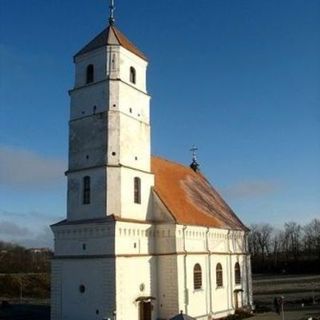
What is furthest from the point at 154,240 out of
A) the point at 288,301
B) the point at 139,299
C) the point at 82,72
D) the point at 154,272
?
the point at 288,301

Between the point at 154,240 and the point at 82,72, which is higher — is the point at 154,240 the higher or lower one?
the lower one

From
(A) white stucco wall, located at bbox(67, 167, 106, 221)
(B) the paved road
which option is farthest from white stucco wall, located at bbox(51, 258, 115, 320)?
(B) the paved road

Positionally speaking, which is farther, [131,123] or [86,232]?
[131,123]

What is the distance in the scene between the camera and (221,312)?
33.1m

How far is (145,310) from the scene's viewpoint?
27906 mm

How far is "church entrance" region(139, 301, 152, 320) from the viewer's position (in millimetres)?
27672

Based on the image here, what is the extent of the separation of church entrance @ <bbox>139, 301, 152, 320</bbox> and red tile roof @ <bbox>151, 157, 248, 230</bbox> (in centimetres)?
503

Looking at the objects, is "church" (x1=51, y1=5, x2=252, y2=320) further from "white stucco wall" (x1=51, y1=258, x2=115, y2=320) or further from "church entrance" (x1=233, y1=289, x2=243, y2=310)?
"church entrance" (x1=233, y1=289, x2=243, y2=310)

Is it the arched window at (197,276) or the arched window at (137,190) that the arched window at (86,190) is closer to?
the arched window at (137,190)

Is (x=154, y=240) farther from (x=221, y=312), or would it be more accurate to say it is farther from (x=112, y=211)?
(x=221, y=312)

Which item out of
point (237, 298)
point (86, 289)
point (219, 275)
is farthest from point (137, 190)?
point (237, 298)

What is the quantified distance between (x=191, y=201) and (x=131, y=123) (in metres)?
8.20

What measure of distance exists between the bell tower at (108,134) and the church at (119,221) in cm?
6

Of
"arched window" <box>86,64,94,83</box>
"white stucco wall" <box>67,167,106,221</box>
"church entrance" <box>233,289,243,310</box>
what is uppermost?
"arched window" <box>86,64,94,83</box>
